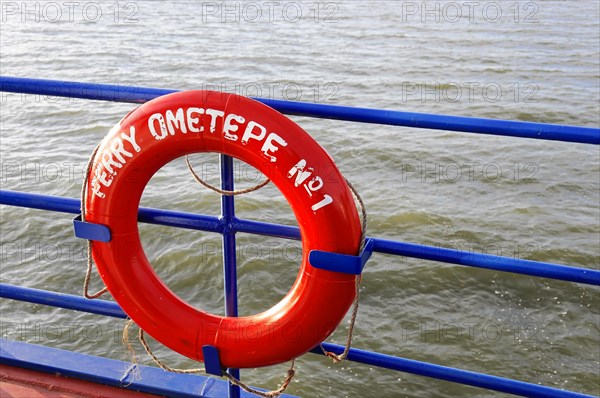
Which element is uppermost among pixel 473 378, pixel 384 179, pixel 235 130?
pixel 235 130

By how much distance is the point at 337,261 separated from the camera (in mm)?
1846

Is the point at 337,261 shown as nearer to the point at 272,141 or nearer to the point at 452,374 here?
the point at 272,141

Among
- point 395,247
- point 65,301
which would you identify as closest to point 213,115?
point 395,247

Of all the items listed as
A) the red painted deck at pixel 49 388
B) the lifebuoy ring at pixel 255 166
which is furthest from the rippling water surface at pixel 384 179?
the lifebuoy ring at pixel 255 166

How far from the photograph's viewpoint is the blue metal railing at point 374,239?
1794 millimetres

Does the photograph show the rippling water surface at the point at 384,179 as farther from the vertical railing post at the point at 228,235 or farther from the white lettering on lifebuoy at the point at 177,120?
the white lettering on lifebuoy at the point at 177,120

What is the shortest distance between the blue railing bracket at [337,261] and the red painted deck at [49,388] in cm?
80

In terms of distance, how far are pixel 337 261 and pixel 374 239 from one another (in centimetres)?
15

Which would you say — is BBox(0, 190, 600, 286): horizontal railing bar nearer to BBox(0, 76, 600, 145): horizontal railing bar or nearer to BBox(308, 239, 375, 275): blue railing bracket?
BBox(308, 239, 375, 275): blue railing bracket

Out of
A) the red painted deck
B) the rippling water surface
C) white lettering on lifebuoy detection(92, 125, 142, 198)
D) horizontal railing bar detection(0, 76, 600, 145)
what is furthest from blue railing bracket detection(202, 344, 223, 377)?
the rippling water surface

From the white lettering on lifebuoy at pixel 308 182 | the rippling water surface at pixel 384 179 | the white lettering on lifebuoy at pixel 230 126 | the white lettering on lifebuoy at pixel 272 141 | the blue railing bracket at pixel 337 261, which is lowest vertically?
the rippling water surface at pixel 384 179

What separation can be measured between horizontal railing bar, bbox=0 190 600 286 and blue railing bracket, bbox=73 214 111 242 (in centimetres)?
10

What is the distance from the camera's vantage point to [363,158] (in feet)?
24.4

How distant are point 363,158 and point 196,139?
563cm
